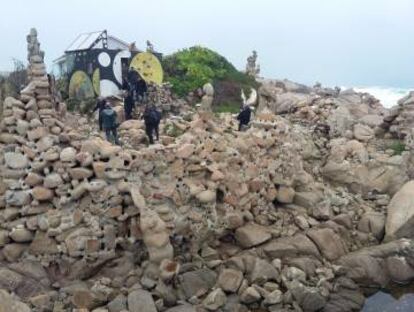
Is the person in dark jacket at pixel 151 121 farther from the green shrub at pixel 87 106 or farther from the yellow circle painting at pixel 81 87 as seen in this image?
the yellow circle painting at pixel 81 87

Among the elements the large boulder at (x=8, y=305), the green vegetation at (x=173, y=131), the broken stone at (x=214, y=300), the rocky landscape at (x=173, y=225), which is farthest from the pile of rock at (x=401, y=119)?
the large boulder at (x=8, y=305)

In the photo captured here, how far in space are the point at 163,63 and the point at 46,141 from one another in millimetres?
9889

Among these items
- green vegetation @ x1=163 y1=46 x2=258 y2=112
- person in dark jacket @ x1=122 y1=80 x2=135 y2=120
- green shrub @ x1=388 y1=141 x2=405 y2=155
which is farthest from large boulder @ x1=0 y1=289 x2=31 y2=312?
green shrub @ x1=388 y1=141 x2=405 y2=155

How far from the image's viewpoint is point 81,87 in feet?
65.2

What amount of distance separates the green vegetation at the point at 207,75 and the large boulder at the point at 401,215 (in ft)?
24.0

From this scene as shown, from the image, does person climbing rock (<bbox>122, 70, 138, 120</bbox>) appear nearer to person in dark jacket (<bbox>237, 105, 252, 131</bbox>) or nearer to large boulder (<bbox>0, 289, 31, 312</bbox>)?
person in dark jacket (<bbox>237, 105, 252, 131</bbox>)

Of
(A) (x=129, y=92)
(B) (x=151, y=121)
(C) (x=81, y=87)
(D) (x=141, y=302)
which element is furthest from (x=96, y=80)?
(D) (x=141, y=302)

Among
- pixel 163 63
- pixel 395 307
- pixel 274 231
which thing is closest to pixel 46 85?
pixel 274 231

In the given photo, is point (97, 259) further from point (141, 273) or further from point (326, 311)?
point (326, 311)

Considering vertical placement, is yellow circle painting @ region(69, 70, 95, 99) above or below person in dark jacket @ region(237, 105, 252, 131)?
above

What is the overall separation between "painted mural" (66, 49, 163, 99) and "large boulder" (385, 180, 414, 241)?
9757 mm

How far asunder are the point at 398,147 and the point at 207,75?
26.5 feet

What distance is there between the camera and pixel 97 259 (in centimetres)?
1453

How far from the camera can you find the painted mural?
19.9 m
